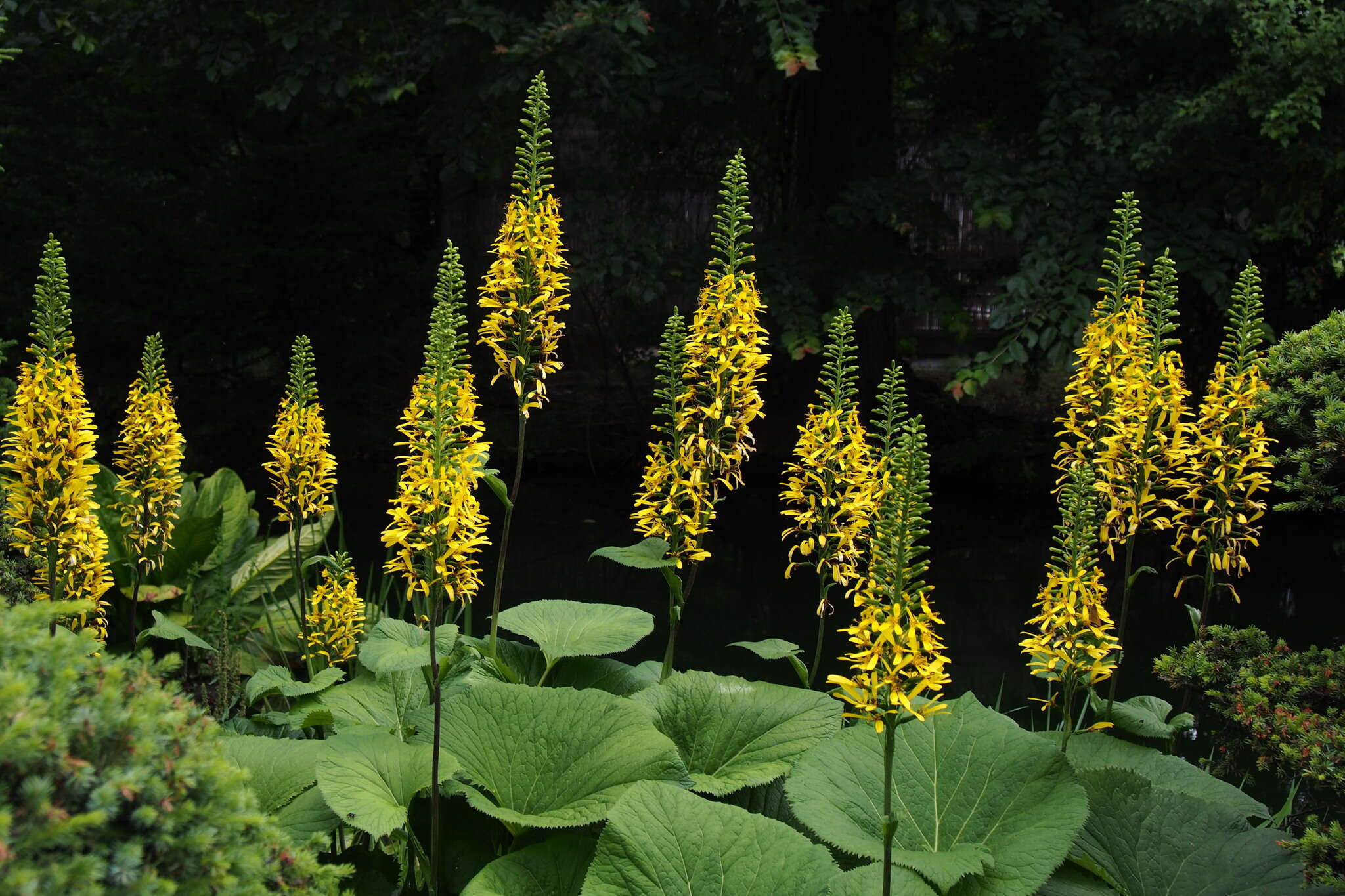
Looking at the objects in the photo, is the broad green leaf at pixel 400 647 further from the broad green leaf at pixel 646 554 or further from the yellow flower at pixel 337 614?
the yellow flower at pixel 337 614

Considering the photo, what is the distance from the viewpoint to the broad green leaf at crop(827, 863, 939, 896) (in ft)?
7.09

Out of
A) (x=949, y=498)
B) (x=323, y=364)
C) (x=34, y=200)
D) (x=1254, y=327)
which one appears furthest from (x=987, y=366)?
(x=34, y=200)

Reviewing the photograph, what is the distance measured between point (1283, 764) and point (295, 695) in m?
2.37

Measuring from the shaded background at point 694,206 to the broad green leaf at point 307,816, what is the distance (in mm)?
4191

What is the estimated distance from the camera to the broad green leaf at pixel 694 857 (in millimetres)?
2186

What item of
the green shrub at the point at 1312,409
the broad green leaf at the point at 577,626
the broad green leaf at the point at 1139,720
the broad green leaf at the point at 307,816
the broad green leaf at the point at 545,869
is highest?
the green shrub at the point at 1312,409

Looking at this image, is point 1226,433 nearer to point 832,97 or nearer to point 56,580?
point 56,580

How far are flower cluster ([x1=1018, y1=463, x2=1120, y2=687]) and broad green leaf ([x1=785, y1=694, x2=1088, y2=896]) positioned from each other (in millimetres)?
196

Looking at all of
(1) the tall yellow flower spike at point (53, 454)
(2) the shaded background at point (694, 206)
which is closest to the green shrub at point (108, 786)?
(1) the tall yellow flower spike at point (53, 454)

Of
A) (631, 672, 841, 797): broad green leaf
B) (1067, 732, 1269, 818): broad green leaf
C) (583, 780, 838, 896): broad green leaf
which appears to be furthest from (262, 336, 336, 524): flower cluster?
(1067, 732, 1269, 818): broad green leaf

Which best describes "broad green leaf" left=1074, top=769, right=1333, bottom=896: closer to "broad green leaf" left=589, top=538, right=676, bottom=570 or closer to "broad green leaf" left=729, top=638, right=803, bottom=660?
"broad green leaf" left=729, top=638, right=803, bottom=660

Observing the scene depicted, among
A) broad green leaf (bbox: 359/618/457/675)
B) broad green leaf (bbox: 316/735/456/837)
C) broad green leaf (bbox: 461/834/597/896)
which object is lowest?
broad green leaf (bbox: 461/834/597/896)

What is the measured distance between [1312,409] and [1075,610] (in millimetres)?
742

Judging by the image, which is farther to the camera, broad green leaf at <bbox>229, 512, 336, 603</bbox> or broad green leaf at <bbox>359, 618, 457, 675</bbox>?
broad green leaf at <bbox>229, 512, 336, 603</bbox>
